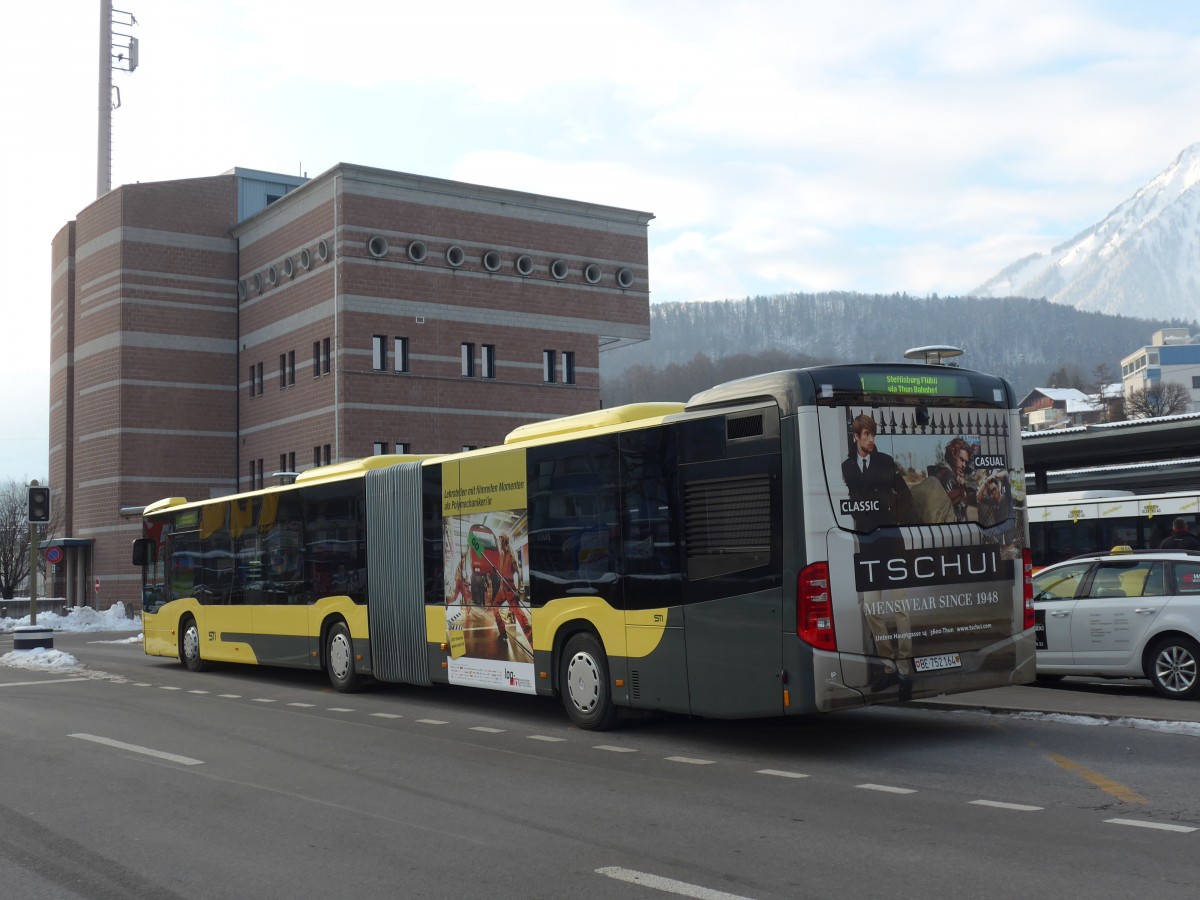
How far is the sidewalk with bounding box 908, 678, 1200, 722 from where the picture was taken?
474 inches

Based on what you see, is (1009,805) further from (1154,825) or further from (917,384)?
(917,384)

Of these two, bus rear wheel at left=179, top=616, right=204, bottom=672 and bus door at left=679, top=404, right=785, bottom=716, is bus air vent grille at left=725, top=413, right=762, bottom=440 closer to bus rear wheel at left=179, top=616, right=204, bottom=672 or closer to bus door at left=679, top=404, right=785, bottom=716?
bus door at left=679, top=404, right=785, bottom=716

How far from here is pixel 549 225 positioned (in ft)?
160

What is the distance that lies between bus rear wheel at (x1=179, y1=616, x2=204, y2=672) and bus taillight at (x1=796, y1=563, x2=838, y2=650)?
1421cm

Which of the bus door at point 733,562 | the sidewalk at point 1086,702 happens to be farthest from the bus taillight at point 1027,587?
the bus door at point 733,562

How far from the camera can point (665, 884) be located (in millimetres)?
6152

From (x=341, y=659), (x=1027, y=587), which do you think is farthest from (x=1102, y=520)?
(x=341, y=659)

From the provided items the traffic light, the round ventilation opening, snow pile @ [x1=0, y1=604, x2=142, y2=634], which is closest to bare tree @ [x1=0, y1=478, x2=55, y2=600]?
snow pile @ [x1=0, y1=604, x2=142, y2=634]

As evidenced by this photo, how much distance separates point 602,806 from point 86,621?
139ft

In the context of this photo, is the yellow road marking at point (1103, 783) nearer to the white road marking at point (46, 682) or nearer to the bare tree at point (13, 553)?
the white road marking at point (46, 682)

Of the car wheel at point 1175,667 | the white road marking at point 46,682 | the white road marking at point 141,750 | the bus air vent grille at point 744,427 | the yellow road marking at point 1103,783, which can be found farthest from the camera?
the white road marking at point 46,682

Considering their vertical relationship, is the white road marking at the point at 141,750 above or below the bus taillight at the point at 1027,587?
below

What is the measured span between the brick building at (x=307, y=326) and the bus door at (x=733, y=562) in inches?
1365

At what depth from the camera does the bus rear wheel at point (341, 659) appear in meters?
16.3
